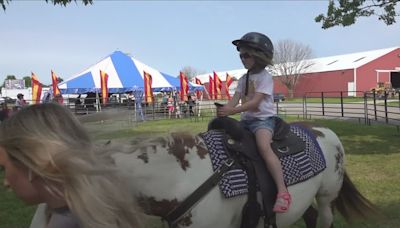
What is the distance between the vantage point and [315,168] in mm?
3422

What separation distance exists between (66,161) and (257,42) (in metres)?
2.07

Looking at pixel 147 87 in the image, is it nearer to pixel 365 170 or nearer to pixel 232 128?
pixel 365 170

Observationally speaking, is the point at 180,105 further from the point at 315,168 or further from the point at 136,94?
the point at 315,168

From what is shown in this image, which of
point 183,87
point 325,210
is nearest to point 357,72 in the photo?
point 183,87

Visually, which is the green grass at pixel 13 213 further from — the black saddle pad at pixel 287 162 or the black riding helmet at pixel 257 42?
the black riding helmet at pixel 257 42

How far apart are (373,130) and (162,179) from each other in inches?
509

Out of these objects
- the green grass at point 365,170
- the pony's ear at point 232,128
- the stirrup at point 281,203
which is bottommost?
the green grass at point 365,170

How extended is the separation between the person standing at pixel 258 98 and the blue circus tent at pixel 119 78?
69.4ft

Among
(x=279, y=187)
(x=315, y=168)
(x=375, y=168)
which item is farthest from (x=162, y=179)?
(x=375, y=168)

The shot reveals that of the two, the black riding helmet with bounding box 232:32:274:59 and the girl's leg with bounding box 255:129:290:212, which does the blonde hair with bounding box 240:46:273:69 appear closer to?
the black riding helmet with bounding box 232:32:274:59

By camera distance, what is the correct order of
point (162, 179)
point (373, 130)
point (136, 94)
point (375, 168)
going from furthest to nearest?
point (136, 94) → point (373, 130) → point (375, 168) → point (162, 179)

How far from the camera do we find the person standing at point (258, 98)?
9.75ft

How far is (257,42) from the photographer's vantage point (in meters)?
3.15

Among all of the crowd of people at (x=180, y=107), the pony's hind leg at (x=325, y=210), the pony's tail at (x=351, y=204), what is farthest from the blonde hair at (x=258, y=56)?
the crowd of people at (x=180, y=107)
